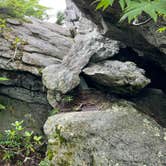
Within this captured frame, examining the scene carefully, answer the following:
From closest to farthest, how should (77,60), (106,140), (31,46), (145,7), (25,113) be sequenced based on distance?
(145,7) < (106,140) < (77,60) < (25,113) < (31,46)

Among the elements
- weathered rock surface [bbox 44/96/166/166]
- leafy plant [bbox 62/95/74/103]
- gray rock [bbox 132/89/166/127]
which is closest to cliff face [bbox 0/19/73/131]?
leafy plant [bbox 62/95/74/103]

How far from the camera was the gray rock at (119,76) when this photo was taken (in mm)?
5641

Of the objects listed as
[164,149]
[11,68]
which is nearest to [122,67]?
[164,149]

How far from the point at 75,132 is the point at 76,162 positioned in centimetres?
51

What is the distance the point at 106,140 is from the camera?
4.66 m

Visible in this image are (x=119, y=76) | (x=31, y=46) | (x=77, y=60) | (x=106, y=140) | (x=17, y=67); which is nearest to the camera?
(x=106, y=140)

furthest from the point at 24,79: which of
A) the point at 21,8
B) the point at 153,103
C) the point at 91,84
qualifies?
the point at 153,103

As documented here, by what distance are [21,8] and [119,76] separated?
4.50 meters

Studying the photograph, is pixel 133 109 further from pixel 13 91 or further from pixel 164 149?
pixel 13 91

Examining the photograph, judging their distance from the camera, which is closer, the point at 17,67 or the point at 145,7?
the point at 145,7

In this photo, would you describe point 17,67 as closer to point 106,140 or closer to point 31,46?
point 31,46

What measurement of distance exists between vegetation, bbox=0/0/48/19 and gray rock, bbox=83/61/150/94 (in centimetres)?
→ 353

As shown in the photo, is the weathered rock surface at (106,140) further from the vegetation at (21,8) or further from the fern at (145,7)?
the vegetation at (21,8)

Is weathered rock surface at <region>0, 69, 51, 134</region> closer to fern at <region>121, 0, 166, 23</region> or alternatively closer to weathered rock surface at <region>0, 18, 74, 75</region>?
weathered rock surface at <region>0, 18, 74, 75</region>
